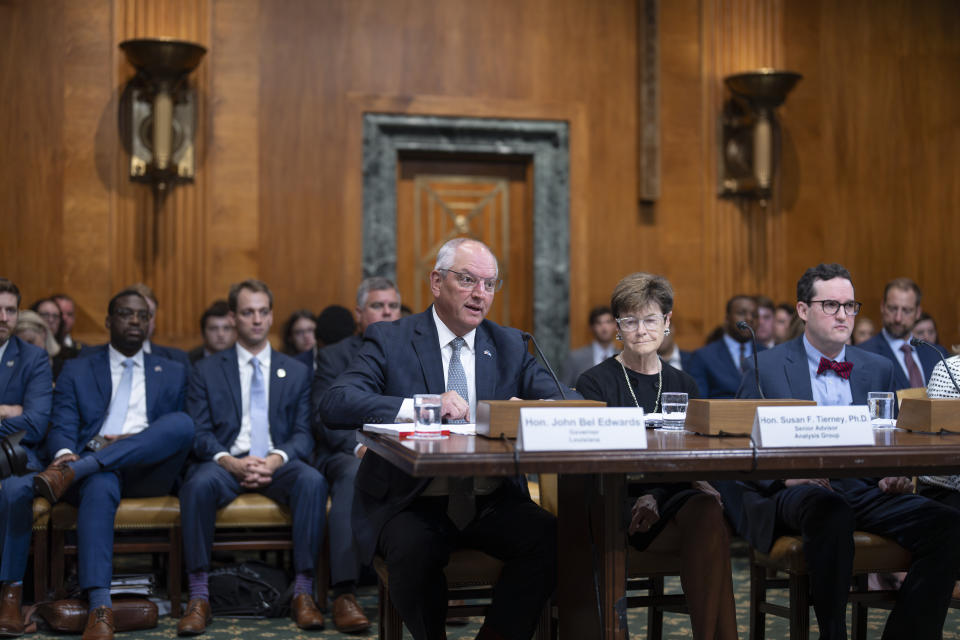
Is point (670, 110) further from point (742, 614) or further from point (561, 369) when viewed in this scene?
point (742, 614)

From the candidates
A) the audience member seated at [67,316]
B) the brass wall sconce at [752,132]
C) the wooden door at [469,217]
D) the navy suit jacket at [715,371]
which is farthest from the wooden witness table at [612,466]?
the brass wall sconce at [752,132]

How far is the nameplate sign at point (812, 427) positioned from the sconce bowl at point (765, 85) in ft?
16.8

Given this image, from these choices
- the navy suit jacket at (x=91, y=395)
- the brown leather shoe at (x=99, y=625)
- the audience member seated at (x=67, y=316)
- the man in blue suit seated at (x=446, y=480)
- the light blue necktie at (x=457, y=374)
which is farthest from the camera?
the audience member seated at (x=67, y=316)

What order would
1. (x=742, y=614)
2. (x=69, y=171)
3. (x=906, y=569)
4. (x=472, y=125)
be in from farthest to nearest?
1. (x=472, y=125)
2. (x=69, y=171)
3. (x=742, y=614)
4. (x=906, y=569)

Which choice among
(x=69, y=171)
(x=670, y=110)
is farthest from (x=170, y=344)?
(x=670, y=110)

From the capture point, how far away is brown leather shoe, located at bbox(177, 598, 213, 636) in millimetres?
4062

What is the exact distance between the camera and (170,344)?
22.1 feet

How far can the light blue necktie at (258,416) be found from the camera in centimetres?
480

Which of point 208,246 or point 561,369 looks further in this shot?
point 561,369

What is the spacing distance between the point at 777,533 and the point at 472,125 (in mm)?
4462

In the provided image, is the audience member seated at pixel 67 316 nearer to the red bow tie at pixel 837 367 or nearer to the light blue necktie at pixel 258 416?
the light blue necktie at pixel 258 416

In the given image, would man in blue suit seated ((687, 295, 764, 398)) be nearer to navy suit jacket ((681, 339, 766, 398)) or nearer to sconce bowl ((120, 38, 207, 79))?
navy suit jacket ((681, 339, 766, 398))

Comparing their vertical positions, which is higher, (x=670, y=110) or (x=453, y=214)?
(x=670, y=110)

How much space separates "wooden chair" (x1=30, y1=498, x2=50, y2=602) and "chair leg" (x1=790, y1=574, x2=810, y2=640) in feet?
9.48
